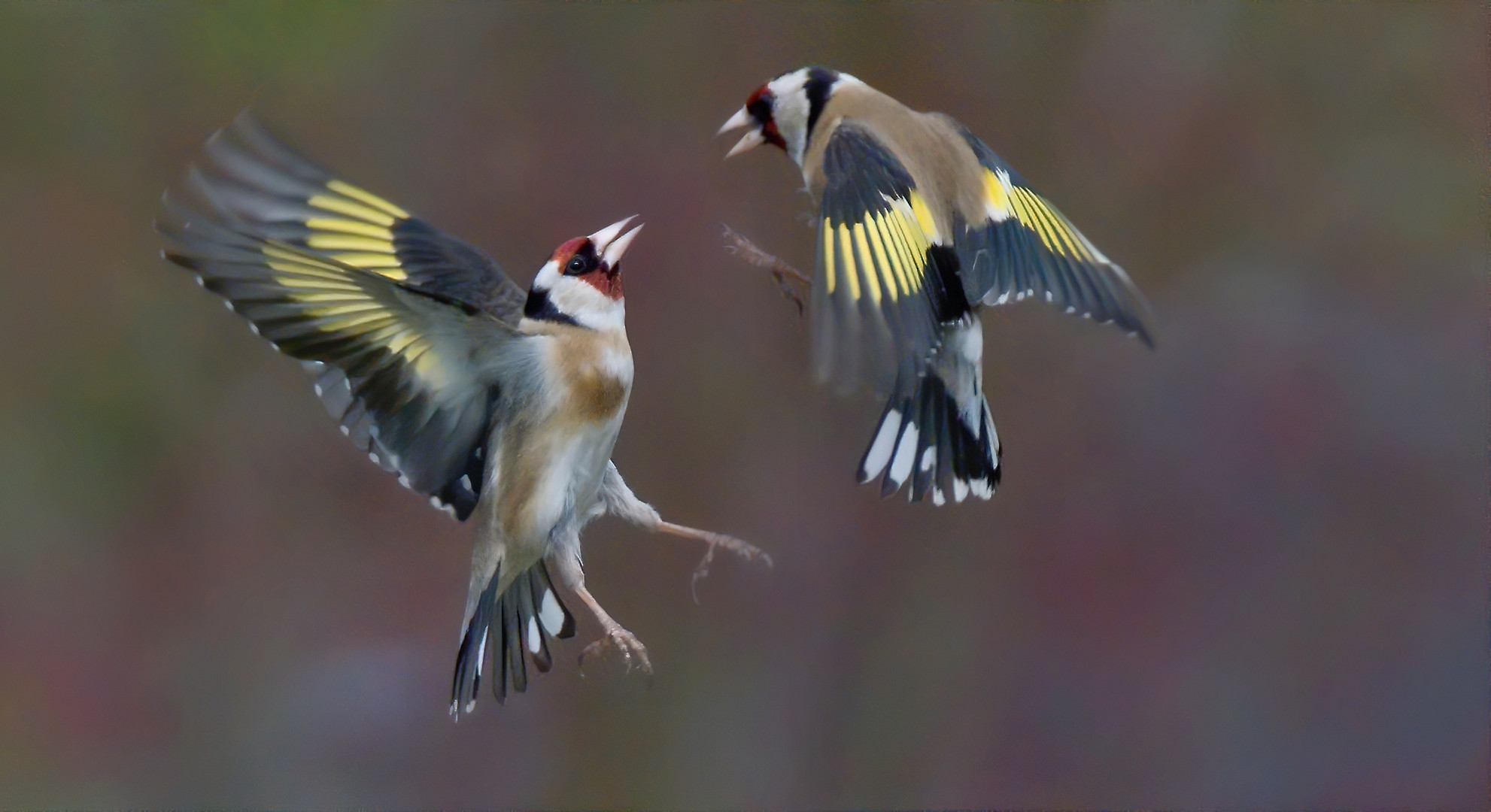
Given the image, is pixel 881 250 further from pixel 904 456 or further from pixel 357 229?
pixel 357 229

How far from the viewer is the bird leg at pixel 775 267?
72 cm

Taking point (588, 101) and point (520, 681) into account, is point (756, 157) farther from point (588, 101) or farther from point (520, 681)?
point (588, 101)

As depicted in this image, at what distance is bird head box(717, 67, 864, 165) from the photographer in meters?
0.88

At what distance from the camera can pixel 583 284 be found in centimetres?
84

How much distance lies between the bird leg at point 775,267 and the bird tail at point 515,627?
0.88ft

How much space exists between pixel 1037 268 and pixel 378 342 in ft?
1.29

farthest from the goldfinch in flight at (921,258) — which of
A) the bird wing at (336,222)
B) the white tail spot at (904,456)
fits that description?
the bird wing at (336,222)

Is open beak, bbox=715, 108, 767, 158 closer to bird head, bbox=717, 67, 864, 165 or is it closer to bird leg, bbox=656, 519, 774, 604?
bird head, bbox=717, 67, 864, 165

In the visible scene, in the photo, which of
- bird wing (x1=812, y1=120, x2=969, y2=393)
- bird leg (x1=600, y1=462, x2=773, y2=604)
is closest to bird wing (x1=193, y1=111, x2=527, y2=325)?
bird leg (x1=600, y1=462, x2=773, y2=604)

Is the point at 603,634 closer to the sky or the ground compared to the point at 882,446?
closer to the ground

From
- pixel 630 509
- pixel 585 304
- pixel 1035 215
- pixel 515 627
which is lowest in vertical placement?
pixel 515 627

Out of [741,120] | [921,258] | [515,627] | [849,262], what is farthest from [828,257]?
[515,627]

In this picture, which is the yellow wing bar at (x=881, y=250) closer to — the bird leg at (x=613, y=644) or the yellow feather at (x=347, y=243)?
the bird leg at (x=613, y=644)

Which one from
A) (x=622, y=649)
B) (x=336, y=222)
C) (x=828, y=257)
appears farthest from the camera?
(x=336, y=222)
